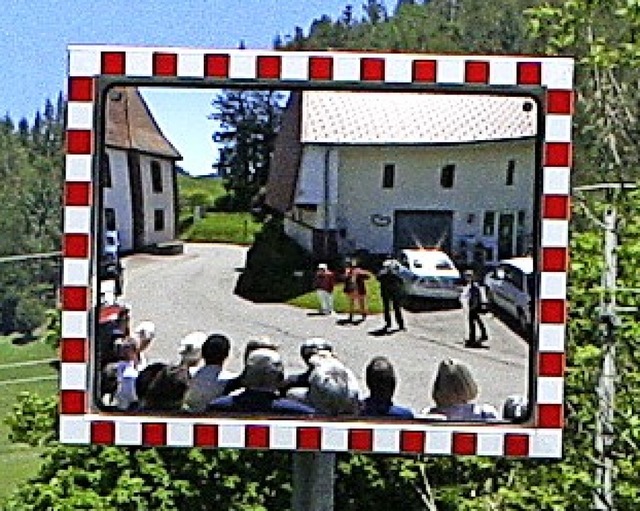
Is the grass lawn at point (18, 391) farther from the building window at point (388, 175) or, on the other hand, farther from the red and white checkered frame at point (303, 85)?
the building window at point (388, 175)

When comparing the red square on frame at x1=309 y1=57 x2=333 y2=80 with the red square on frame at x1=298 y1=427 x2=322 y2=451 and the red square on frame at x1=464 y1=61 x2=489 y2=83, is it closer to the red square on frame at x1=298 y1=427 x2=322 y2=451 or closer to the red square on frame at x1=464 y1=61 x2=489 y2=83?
the red square on frame at x1=464 y1=61 x2=489 y2=83

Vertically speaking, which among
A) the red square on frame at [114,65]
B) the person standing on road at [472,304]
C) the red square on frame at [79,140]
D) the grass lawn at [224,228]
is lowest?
the person standing on road at [472,304]

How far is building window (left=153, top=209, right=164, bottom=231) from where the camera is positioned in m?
3.15

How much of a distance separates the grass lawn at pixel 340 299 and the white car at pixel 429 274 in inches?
2.7

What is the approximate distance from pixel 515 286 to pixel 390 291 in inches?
10.2

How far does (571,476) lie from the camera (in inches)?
231

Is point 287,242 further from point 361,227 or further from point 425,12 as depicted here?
point 425,12

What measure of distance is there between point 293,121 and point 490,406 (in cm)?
72

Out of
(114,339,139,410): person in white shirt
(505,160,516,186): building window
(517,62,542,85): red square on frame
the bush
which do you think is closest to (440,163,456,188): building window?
(505,160,516,186): building window

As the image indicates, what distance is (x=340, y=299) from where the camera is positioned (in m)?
3.01

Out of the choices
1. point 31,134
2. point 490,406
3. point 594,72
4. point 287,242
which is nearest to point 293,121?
point 287,242

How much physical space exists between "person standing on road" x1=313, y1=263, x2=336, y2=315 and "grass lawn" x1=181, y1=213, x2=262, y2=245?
0.60 ft

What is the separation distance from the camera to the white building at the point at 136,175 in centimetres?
300

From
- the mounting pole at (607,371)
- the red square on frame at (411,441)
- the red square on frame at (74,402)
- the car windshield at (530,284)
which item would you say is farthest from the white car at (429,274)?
the mounting pole at (607,371)
